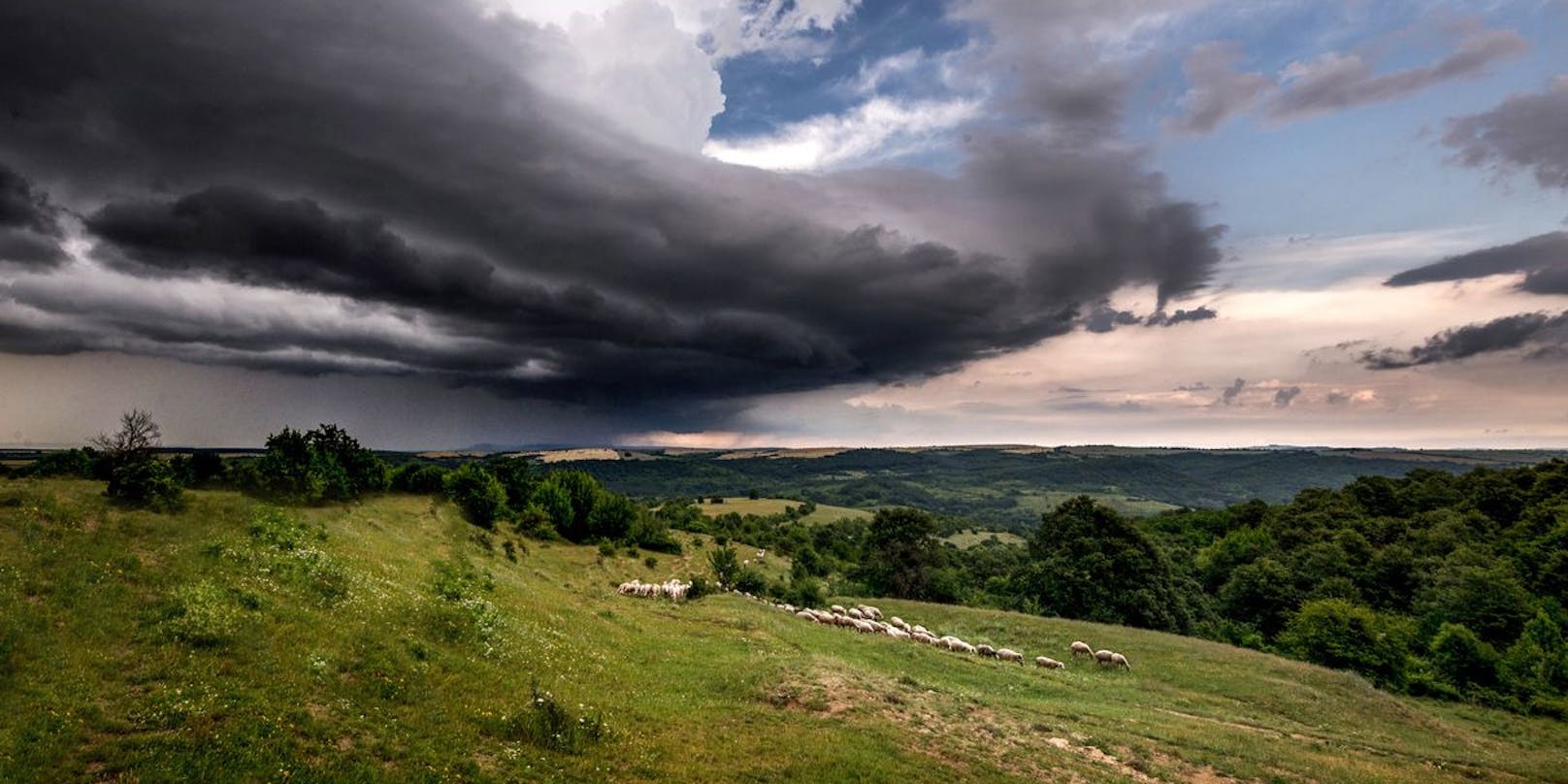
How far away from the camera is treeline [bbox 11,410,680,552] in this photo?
25.2m

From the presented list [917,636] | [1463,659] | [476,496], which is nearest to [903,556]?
[917,636]

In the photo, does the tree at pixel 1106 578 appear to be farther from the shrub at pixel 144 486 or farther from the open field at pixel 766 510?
the open field at pixel 766 510

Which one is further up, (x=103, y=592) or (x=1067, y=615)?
(x=103, y=592)

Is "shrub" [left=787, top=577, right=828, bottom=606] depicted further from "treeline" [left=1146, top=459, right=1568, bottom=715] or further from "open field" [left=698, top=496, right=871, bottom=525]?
"open field" [left=698, top=496, right=871, bottom=525]

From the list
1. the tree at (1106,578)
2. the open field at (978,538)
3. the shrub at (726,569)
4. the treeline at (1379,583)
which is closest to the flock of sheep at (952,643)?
the shrub at (726,569)

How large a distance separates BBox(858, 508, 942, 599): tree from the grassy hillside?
144ft

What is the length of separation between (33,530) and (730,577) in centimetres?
5147

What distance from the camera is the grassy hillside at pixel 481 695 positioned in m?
12.0

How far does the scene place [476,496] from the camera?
60.1 metres

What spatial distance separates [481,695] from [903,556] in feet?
228

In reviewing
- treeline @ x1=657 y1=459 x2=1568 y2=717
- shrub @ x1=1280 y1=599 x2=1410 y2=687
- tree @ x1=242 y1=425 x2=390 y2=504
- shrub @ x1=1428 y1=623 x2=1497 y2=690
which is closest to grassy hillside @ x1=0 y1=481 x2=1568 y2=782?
tree @ x1=242 y1=425 x2=390 y2=504

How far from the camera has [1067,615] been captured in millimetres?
68188

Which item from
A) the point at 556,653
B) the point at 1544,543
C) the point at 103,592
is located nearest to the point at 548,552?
the point at 556,653

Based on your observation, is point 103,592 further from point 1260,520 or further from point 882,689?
point 1260,520
